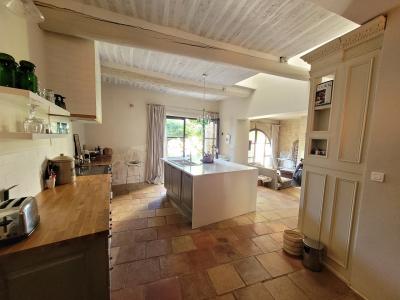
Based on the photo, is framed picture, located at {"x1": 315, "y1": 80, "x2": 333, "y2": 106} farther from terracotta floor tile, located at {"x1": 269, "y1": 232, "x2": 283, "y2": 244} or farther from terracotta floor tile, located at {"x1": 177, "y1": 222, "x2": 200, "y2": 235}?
terracotta floor tile, located at {"x1": 177, "y1": 222, "x2": 200, "y2": 235}

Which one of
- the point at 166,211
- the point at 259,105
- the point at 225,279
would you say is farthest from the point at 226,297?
the point at 259,105

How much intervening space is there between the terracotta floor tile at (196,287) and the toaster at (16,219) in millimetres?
1440

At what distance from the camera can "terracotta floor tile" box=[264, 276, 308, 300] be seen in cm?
169

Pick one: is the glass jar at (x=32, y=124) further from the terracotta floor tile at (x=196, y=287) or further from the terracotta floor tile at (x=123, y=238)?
the terracotta floor tile at (x=196, y=287)

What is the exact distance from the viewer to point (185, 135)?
594 cm

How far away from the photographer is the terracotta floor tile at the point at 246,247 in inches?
90.7

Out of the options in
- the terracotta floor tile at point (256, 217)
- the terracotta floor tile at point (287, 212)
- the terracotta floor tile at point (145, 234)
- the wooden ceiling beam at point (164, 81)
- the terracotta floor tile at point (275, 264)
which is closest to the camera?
the terracotta floor tile at point (275, 264)

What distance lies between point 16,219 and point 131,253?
64.1 inches

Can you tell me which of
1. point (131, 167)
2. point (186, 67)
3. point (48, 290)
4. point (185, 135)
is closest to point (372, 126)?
point (48, 290)

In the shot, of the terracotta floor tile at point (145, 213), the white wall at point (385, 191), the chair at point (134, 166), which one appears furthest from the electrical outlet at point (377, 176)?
the chair at point (134, 166)

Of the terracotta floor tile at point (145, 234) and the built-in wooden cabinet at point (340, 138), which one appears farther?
the terracotta floor tile at point (145, 234)

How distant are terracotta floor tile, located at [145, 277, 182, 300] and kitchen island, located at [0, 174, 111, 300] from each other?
74 cm

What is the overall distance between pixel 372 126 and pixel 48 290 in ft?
9.04

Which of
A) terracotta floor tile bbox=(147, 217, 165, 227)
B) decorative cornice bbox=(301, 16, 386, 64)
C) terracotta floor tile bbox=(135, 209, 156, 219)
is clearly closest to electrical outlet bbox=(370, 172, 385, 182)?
decorative cornice bbox=(301, 16, 386, 64)
